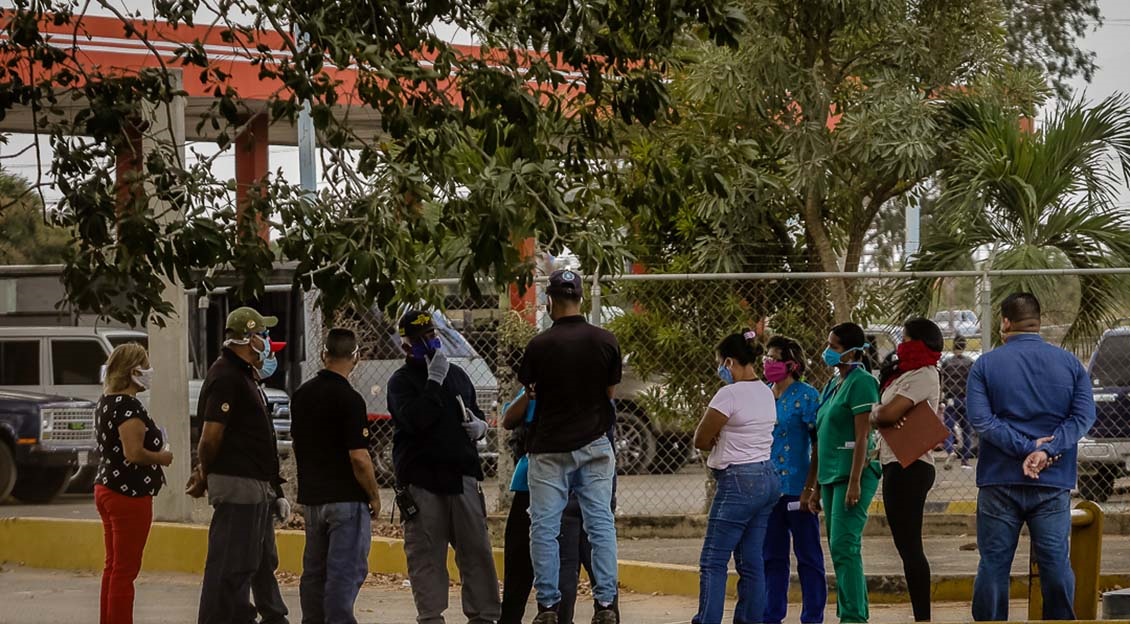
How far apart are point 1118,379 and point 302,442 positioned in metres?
9.00

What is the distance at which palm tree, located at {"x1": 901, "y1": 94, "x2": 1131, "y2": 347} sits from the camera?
11531 mm

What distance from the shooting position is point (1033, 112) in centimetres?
1219

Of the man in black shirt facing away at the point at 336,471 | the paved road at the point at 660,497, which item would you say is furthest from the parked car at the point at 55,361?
the man in black shirt facing away at the point at 336,471

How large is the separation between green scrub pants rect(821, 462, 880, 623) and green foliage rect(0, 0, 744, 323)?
80.7 inches

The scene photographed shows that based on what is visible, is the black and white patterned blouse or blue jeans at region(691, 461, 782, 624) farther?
the black and white patterned blouse

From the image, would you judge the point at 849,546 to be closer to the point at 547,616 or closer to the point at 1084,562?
the point at 1084,562

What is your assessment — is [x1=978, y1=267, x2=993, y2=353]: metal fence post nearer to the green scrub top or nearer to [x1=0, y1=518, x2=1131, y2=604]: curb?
[x1=0, y1=518, x2=1131, y2=604]: curb

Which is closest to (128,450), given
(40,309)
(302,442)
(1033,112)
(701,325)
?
(302,442)

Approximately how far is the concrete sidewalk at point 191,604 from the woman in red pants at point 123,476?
61.5 inches

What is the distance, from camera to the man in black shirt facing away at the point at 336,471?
7852mm

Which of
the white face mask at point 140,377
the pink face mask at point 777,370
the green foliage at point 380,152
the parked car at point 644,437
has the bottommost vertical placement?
the parked car at point 644,437

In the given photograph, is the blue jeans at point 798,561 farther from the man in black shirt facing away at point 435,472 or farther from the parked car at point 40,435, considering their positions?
the parked car at point 40,435

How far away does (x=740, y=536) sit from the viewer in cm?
783

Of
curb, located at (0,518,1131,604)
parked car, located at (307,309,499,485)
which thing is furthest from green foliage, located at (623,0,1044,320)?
curb, located at (0,518,1131,604)
